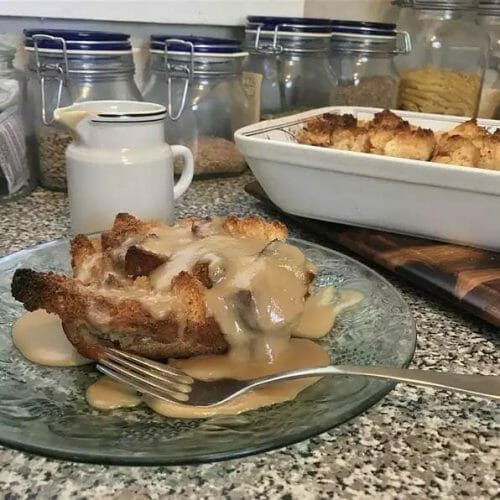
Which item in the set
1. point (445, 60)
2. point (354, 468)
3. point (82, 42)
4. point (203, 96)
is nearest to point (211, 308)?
point (354, 468)

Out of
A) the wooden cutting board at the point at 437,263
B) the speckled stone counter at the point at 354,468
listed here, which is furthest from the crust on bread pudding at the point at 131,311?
the wooden cutting board at the point at 437,263

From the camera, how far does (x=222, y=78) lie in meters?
1.22

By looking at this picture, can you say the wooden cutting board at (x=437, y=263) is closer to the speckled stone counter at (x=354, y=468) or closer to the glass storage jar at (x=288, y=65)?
the speckled stone counter at (x=354, y=468)

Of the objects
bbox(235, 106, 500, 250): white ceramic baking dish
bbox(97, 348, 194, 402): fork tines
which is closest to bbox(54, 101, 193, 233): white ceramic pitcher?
bbox(235, 106, 500, 250): white ceramic baking dish

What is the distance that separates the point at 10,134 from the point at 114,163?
29 centimetres

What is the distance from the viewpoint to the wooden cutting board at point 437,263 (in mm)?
710

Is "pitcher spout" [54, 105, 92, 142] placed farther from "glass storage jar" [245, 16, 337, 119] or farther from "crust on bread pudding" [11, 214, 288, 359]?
"glass storage jar" [245, 16, 337, 119]

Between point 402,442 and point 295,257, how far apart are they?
193mm

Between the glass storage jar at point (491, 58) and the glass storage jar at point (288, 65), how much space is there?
0.28 metres

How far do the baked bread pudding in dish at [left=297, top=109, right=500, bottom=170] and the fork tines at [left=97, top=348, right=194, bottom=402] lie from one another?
48 cm

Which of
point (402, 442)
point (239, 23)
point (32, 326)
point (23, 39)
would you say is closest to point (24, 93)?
point (23, 39)

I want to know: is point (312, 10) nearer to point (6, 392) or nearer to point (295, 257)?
point (295, 257)

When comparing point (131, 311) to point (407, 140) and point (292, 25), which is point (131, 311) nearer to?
point (407, 140)

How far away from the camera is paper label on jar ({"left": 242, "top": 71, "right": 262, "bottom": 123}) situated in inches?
50.2
